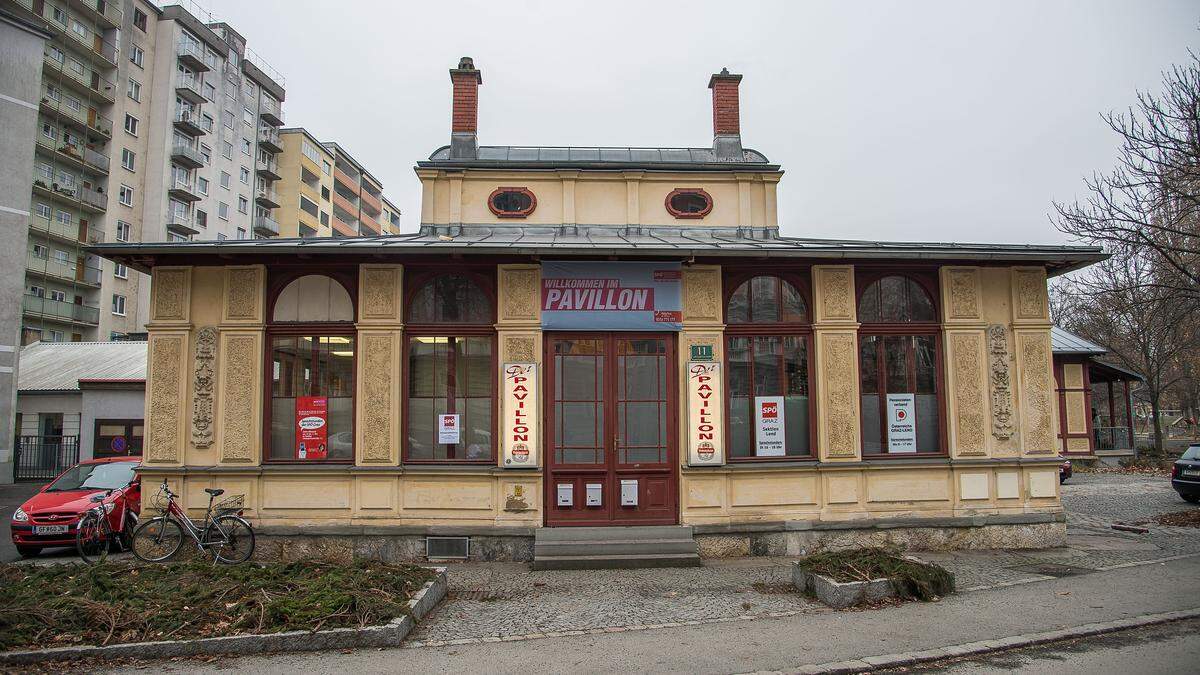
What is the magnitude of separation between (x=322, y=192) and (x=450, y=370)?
61.0 metres

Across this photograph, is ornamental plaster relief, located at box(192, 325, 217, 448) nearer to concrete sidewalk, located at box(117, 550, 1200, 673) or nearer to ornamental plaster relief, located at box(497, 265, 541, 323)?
ornamental plaster relief, located at box(497, 265, 541, 323)

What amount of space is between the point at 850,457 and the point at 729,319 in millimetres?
2713

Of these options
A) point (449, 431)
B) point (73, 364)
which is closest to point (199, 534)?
point (449, 431)

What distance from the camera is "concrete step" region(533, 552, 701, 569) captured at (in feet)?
32.7

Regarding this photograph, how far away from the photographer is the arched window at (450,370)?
35.8 feet

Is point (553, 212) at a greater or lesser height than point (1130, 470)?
greater

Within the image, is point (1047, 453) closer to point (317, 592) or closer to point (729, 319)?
point (729, 319)

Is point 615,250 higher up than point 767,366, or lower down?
higher up

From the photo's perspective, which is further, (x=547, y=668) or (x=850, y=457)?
(x=850, y=457)

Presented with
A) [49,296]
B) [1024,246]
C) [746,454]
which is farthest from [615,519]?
[49,296]

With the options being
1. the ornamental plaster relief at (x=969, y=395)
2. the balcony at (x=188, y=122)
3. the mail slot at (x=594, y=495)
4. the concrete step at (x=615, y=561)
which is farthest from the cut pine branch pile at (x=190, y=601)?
the balcony at (x=188, y=122)

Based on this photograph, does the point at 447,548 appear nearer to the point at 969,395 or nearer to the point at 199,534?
the point at 199,534

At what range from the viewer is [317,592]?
287 inches

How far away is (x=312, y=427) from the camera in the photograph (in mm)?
10867
